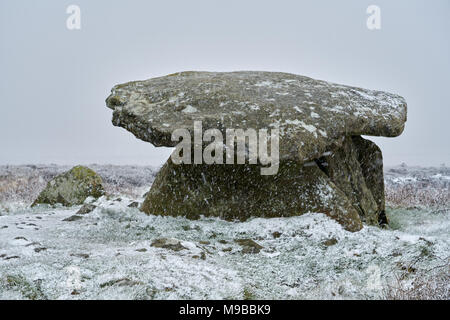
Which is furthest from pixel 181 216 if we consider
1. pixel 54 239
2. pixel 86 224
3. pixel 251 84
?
pixel 251 84

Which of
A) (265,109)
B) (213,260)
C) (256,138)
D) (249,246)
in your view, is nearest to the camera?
(213,260)

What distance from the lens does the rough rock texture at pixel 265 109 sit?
16.4ft

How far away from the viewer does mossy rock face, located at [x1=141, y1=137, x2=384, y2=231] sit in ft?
17.8

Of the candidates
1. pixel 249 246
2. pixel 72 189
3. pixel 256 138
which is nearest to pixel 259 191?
pixel 256 138

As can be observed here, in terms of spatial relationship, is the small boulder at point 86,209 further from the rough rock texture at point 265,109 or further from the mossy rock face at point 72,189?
the mossy rock face at point 72,189

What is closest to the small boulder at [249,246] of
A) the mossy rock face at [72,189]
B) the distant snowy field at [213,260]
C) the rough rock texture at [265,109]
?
the distant snowy field at [213,260]

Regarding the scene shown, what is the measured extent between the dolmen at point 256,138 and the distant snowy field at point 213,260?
0.28 m

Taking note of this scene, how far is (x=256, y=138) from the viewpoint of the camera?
4781 millimetres

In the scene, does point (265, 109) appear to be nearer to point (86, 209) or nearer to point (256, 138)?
point (256, 138)

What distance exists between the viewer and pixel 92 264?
360 cm

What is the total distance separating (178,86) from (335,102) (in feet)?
7.13

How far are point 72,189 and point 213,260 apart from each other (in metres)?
5.33
